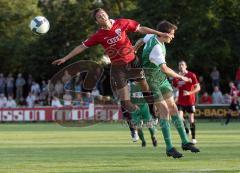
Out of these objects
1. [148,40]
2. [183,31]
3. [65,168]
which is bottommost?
[65,168]

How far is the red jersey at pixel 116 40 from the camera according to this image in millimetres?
15781

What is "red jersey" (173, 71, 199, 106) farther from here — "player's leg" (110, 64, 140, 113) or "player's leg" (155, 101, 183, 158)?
"player's leg" (155, 101, 183, 158)

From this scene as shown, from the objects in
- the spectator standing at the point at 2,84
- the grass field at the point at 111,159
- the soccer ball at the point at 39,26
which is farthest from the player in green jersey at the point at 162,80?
the spectator standing at the point at 2,84

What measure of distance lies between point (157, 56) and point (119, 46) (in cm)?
155

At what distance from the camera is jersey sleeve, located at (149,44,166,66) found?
48.0ft

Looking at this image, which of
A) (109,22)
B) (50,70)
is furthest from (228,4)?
(109,22)

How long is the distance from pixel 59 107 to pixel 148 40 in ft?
86.8

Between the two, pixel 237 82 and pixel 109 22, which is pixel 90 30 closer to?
pixel 237 82

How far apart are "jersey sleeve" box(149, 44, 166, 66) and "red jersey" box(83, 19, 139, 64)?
1.29m

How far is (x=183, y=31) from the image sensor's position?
150ft

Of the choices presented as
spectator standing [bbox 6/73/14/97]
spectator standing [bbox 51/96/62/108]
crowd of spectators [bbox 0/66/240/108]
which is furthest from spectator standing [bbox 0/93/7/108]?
spectator standing [bbox 51/96/62/108]

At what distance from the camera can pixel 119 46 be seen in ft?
52.5

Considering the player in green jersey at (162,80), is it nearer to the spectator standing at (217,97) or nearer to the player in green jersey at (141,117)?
the player in green jersey at (141,117)

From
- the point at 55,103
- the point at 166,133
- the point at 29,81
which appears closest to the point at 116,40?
the point at 166,133
